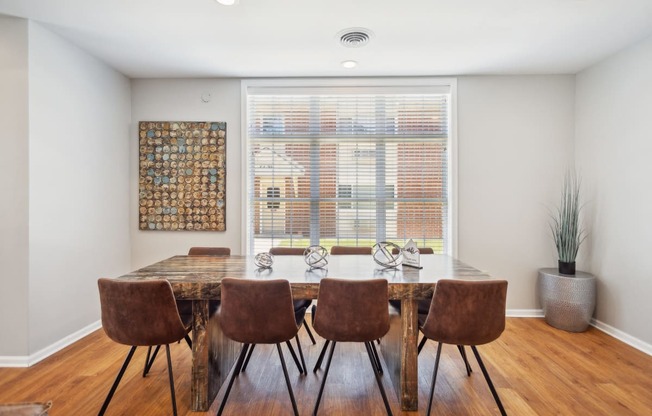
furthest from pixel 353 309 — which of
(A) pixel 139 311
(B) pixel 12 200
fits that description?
(B) pixel 12 200

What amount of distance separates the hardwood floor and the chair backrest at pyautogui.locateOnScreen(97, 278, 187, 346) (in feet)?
1.84

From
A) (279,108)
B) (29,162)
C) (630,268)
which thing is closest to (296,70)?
(279,108)

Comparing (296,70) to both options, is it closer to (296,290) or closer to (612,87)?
(296,290)

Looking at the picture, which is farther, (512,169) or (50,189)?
(512,169)

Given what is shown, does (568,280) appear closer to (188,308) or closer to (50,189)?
(188,308)

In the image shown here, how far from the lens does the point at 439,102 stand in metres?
3.93

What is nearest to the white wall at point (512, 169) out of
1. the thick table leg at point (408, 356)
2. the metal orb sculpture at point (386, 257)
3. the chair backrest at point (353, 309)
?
the metal orb sculpture at point (386, 257)

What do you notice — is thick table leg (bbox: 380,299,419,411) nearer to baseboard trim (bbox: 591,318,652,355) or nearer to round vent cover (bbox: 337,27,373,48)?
round vent cover (bbox: 337,27,373,48)

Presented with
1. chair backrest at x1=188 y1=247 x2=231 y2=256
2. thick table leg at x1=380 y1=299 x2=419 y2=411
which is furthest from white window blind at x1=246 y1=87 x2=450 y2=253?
thick table leg at x1=380 y1=299 x2=419 y2=411

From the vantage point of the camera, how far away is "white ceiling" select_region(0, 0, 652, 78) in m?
2.46

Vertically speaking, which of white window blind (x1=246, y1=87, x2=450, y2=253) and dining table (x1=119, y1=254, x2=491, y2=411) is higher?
white window blind (x1=246, y1=87, x2=450, y2=253)

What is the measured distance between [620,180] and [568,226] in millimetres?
613

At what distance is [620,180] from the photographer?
124 inches

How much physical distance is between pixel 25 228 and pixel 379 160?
3.39m
